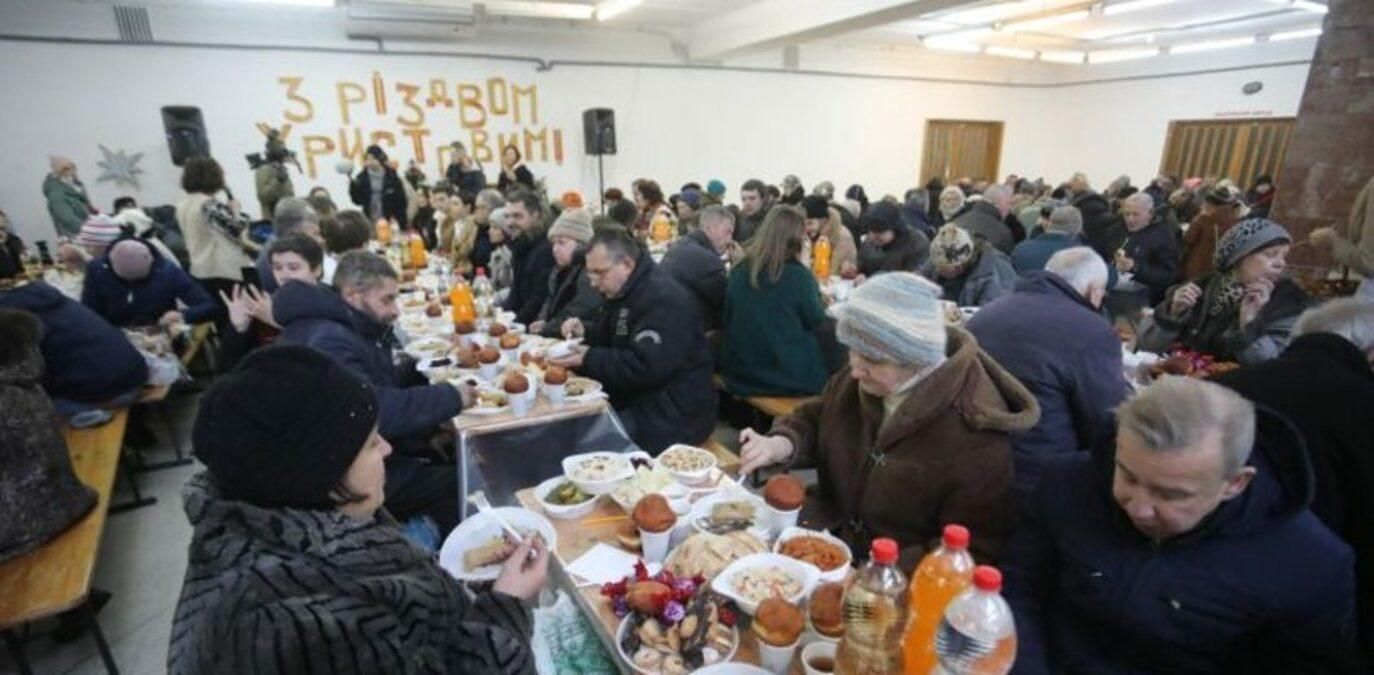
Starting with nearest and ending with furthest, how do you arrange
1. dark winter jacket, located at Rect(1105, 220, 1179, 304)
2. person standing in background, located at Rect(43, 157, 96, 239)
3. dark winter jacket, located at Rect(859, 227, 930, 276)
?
dark winter jacket, located at Rect(859, 227, 930, 276) < dark winter jacket, located at Rect(1105, 220, 1179, 304) < person standing in background, located at Rect(43, 157, 96, 239)

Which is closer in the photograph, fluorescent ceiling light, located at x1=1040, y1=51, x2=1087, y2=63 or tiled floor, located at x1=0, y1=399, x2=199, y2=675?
tiled floor, located at x1=0, y1=399, x2=199, y2=675

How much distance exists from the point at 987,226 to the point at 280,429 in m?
6.17

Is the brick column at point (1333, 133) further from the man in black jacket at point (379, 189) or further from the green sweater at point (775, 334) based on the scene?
the man in black jacket at point (379, 189)

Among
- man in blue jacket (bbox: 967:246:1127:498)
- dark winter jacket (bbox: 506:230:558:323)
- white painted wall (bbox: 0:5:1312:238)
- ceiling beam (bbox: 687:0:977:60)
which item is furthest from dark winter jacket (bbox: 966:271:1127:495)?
white painted wall (bbox: 0:5:1312:238)

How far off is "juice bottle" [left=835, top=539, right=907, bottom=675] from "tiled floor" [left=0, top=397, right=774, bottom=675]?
118 inches

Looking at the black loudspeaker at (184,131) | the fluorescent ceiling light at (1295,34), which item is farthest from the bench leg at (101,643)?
the fluorescent ceiling light at (1295,34)

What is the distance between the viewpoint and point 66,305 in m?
3.47

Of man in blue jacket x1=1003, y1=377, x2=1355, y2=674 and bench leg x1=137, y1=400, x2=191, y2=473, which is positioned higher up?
man in blue jacket x1=1003, y1=377, x2=1355, y2=674

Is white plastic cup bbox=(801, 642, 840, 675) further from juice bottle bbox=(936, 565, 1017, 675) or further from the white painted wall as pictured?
the white painted wall

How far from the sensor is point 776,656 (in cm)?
130

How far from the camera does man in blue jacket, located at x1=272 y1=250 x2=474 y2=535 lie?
2537 millimetres

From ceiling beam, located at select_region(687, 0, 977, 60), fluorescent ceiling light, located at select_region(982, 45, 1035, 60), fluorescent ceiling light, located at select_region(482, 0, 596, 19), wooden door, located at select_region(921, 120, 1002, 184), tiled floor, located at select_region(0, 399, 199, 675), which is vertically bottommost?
tiled floor, located at select_region(0, 399, 199, 675)

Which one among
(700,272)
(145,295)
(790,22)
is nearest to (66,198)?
(145,295)

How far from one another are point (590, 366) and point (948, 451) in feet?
6.14
